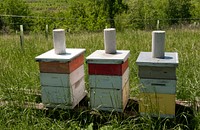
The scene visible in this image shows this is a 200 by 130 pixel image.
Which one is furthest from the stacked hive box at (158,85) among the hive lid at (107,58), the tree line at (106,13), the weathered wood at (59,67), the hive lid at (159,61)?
the tree line at (106,13)

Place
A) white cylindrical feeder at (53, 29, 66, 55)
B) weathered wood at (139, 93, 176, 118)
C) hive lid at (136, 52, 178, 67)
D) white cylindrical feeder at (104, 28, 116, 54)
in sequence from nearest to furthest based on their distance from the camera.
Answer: hive lid at (136, 52, 178, 67) → weathered wood at (139, 93, 176, 118) → white cylindrical feeder at (104, 28, 116, 54) → white cylindrical feeder at (53, 29, 66, 55)

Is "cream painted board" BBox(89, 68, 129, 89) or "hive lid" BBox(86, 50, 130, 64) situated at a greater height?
"hive lid" BBox(86, 50, 130, 64)

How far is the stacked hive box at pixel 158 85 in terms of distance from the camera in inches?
92.5

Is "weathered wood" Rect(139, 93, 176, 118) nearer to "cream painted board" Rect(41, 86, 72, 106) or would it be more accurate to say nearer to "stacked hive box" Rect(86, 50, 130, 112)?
"stacked hive box" Rect(86, 50, 130, 112)

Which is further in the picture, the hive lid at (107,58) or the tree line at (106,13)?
the tree line at (106,13)

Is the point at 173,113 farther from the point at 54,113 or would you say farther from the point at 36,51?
the point at 36,51

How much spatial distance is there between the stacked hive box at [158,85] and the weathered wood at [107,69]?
0.58 ft

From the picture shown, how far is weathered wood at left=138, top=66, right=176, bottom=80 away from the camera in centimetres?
Result: 235

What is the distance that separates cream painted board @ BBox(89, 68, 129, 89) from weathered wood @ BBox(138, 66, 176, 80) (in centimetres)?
19

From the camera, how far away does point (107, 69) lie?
98.0 inches

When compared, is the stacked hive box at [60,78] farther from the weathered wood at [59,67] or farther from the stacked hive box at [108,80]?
the stacked hive box at [108,80]

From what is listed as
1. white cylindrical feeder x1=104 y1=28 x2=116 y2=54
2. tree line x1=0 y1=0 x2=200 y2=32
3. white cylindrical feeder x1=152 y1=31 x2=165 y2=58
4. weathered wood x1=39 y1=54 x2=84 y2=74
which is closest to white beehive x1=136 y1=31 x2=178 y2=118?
white cylindrical feeder x1=152 y1=31 x2=165 y2=58

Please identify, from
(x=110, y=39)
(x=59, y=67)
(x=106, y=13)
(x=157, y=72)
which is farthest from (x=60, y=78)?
(x=106, y=13)

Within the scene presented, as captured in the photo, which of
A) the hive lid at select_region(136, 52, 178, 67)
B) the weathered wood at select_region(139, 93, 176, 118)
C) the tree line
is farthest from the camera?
the tree line
